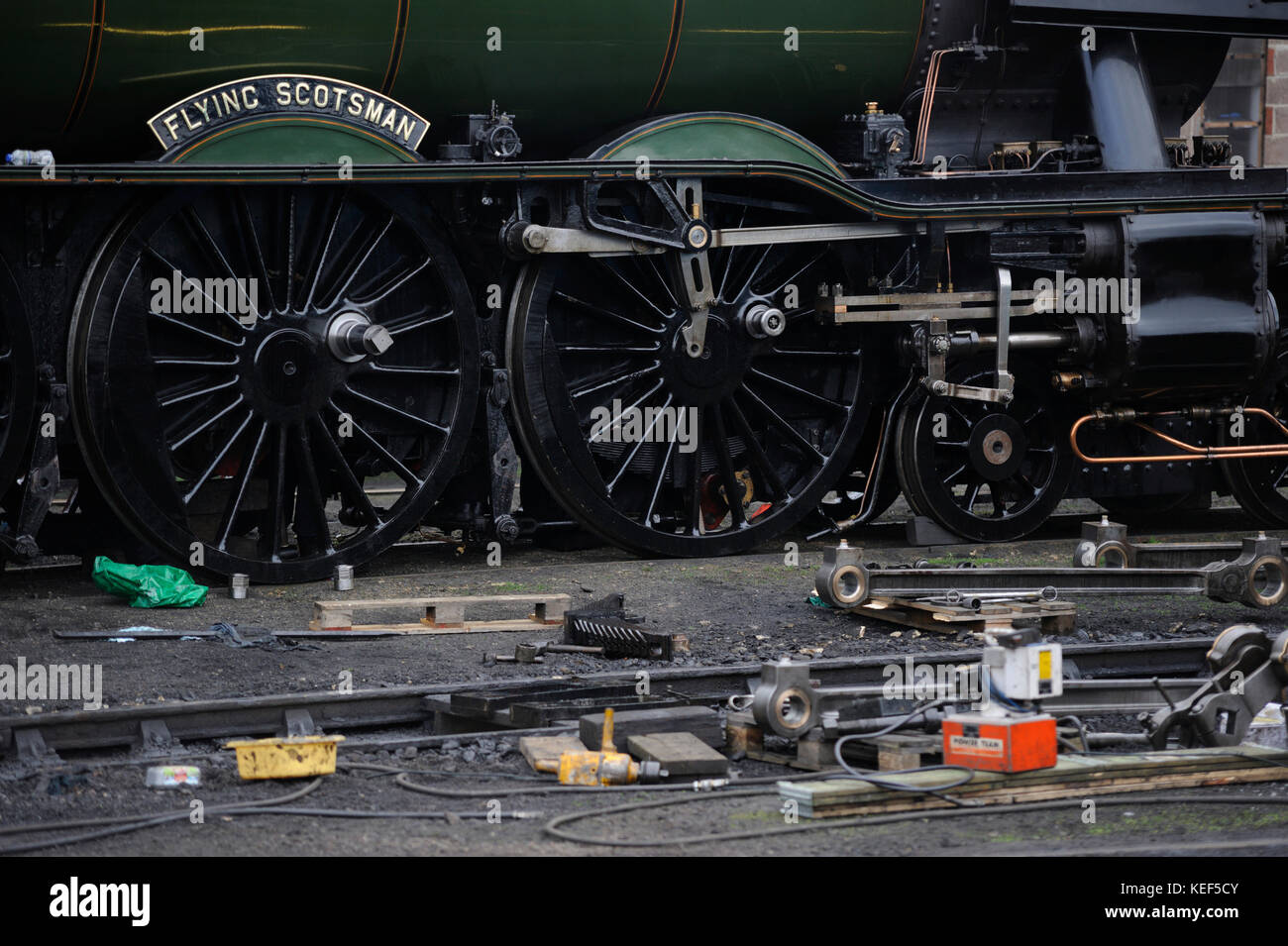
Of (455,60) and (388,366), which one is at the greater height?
(455,60)

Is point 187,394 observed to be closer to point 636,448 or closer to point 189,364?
point 189,364

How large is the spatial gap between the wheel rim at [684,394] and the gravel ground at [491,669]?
0.35 metres

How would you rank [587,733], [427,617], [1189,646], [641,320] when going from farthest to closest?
[641,320] < [427,617] < [1189,646] < [587,733]

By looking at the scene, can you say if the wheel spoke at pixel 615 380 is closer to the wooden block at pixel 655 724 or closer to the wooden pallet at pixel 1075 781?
the wooden block at pixel 655 724

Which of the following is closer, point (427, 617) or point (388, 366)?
point (427, 617)

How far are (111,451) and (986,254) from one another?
5.13 metres

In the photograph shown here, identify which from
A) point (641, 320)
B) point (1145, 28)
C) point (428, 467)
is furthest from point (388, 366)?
point (1145, 28)

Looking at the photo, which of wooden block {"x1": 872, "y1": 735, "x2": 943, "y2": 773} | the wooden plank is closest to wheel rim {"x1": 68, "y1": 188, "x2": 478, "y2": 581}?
the wooden plank

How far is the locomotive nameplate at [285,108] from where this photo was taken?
852 centimetres

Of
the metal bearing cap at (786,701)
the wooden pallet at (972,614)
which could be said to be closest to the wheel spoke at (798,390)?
the wooden pallet at (972,614)

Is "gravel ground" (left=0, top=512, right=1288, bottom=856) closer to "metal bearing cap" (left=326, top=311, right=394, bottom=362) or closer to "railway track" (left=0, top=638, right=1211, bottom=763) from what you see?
"railway track" (left=0, top=638, right=1211, bottom=763)

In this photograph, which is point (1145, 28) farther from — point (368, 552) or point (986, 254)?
point (368, 552)

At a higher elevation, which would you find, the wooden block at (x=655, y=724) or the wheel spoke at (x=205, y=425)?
the wheel spoke at (x=205, y=425)

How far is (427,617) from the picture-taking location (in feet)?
27.0
